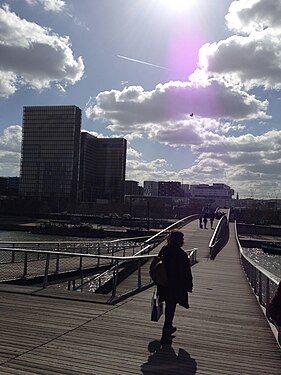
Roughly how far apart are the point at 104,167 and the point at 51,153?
23550mm

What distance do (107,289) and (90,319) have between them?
5945 mm

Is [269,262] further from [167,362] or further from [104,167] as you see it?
[104,167]

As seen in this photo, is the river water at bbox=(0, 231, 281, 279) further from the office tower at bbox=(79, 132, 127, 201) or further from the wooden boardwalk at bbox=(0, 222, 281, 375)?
the office tower at bbox=(79, 132, 127, 201)

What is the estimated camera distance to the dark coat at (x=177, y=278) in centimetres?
561

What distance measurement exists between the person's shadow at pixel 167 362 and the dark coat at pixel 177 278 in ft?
2.02

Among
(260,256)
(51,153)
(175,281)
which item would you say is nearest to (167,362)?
(175,281)

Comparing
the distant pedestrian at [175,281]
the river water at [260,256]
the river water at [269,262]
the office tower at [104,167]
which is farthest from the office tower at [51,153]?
the distant pedestrian at [175,281]

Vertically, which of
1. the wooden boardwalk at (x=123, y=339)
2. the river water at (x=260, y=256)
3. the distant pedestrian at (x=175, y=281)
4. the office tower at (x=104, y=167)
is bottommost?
the river water at (x=260, y=256)

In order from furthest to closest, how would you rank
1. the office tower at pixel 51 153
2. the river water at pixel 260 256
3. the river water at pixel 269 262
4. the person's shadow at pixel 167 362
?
the office tower at pixel 51 153, the river water at pixel 260 256, the river water at pixel 269 262, the person's shadow at pixel 167 362

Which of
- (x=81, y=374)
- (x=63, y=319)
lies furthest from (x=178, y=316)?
(x=81, y=374)

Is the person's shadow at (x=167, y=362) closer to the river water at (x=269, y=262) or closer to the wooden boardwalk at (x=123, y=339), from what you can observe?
the wooden boardwalk at (x=123, y=339)

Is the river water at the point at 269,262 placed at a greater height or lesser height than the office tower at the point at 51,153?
lesser

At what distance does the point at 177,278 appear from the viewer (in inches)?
221

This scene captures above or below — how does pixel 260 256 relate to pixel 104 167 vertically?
below
